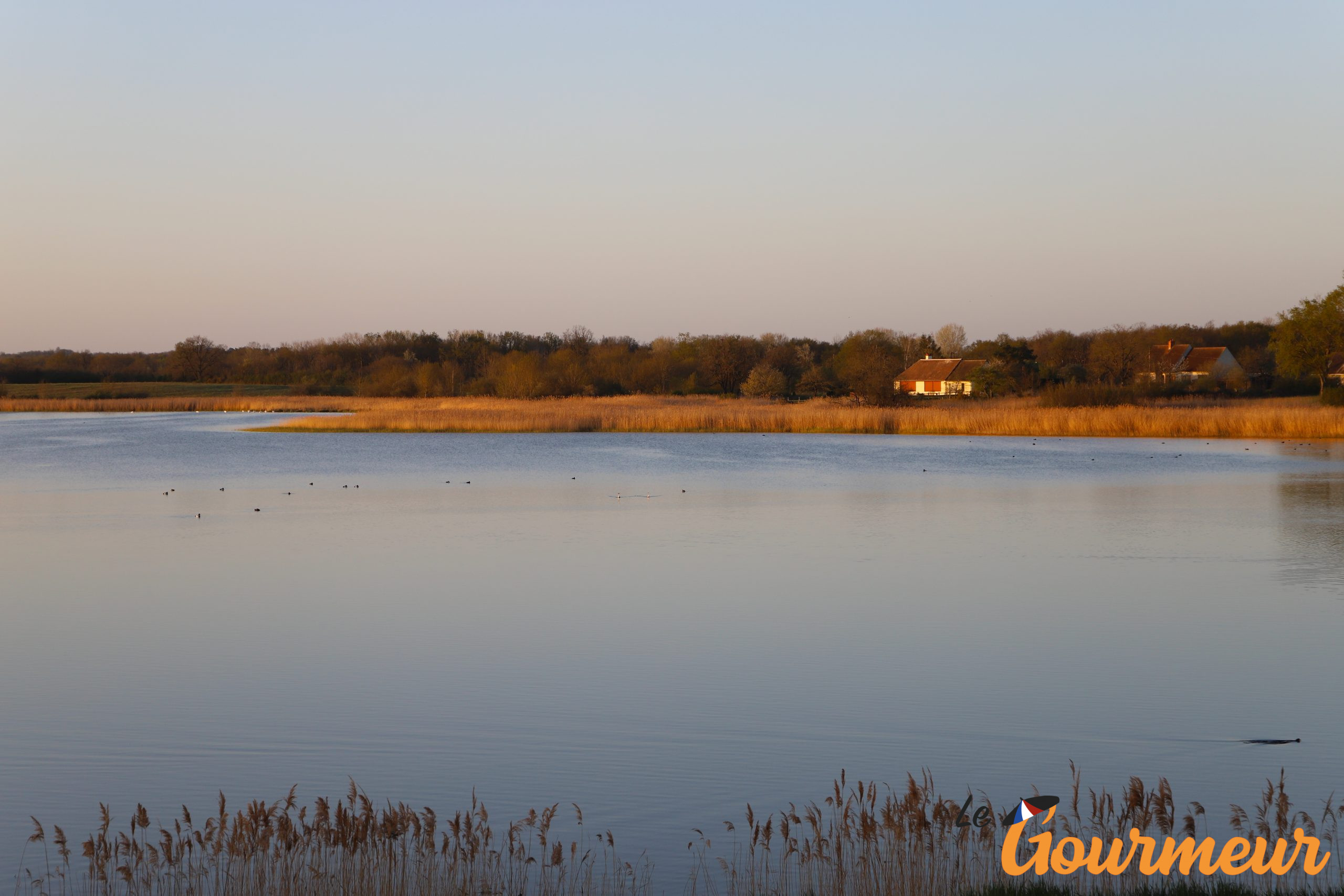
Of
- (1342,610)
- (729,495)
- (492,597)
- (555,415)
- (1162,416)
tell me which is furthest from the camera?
(555,415)

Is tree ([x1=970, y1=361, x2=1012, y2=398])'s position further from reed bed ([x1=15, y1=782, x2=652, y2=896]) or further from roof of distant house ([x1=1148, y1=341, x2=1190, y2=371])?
reed bed ([x1=15, y1=782, x2=652, y2=896])

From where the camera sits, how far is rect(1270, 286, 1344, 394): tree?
154 ft

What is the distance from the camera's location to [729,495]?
20.3 meters

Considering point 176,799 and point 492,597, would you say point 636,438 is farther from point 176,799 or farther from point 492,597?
point 176,799

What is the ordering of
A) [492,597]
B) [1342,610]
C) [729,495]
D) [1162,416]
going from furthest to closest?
[1162,416] < [729,495] < [492,597] < [1342,610]

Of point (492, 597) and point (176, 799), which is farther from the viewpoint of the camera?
point (492, 597)

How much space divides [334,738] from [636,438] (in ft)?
107

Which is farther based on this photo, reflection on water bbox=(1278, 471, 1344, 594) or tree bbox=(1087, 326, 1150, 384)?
tree bbox=(1087, 326, 1150, 384)

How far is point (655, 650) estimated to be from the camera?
8.30m

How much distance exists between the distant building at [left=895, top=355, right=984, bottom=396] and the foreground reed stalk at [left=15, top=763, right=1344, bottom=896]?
67208mm

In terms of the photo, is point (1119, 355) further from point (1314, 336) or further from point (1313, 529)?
point (1313, 529)

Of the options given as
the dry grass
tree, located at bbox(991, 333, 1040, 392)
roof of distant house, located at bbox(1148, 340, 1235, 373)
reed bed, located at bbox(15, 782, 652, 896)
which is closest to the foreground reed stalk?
reed bed, located at bbox(15, 782, 652, 896)

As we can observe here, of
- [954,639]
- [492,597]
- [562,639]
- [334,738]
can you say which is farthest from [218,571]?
[954,639]

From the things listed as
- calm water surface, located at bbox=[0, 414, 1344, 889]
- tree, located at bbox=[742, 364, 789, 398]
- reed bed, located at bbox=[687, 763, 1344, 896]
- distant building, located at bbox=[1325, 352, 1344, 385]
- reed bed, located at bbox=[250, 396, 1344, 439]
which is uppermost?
distant building, located at bbox=[1325, 352, 1344, 385]
